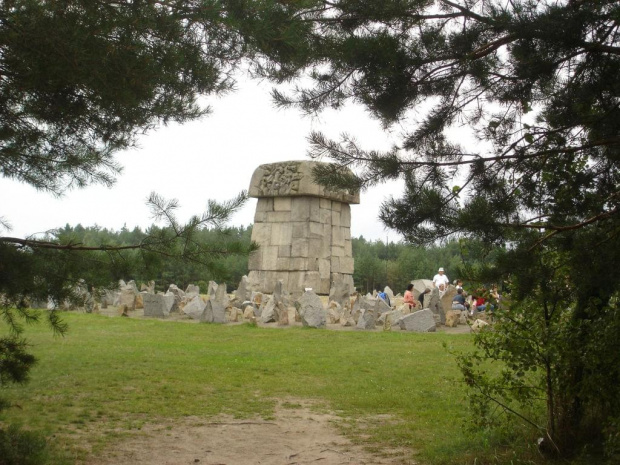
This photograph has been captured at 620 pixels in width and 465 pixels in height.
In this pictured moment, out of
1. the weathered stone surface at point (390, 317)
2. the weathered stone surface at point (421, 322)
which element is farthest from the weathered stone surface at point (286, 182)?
the weathered stone surface at point (421, 322)

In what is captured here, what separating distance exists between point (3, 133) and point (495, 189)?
3.61 meters

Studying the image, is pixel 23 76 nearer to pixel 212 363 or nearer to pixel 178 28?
pixel 178 28

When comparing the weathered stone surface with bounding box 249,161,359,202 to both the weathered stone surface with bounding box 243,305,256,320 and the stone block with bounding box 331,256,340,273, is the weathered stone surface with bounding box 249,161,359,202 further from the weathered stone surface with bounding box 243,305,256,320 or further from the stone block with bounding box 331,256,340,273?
the weathered stone surface with bounding box 243,305,256,320

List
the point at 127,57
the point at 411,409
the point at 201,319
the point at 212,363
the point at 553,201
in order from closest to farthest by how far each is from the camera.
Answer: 1. the point at 127,57
2. the point at 553,201
3. the point at 411,409
4. the point at 212,363
5. the point at 201,319

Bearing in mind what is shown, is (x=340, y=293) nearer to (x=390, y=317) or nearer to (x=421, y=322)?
(x=390, y=317)

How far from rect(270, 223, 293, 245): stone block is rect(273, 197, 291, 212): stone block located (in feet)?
1.55

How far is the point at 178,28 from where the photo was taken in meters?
4.55

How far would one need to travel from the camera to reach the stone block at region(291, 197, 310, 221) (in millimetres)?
21016

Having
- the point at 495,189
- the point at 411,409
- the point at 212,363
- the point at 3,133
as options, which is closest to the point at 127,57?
the point at 3,133

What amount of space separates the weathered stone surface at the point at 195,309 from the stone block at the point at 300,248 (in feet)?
14.2

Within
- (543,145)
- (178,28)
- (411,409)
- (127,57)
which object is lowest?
(411,409)

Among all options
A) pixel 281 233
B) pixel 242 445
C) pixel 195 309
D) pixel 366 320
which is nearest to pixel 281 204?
pixel 281 233

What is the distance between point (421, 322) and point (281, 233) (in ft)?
24.9

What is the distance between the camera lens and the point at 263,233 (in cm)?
2156
